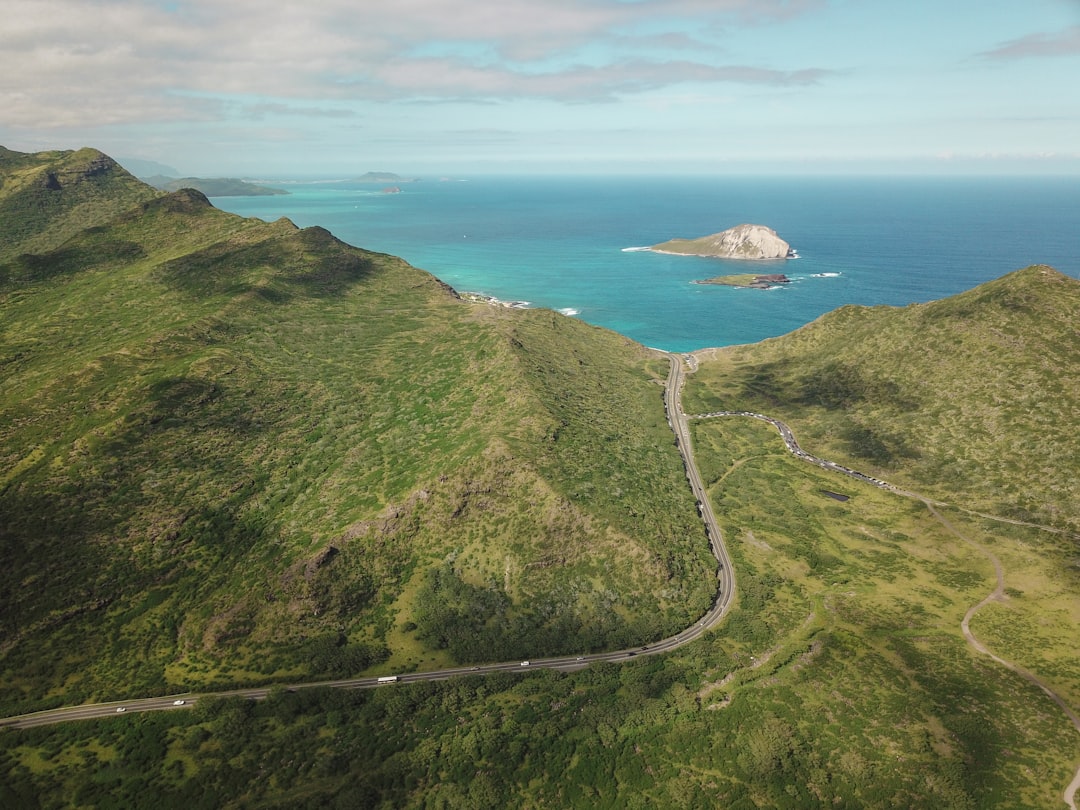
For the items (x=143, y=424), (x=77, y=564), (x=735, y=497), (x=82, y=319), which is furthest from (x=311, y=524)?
(x=82, y=319)

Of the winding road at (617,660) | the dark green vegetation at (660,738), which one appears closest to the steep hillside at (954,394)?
the winding road at (617,660)

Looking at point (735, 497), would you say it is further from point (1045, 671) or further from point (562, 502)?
point (1045, 671)

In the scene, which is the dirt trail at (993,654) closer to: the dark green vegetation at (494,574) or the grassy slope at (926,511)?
the grassy slope at (926,511)

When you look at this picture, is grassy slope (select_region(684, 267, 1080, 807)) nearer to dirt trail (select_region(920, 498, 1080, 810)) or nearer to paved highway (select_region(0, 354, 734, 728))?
dirt trail (select_region(920, 498, 1080, 810))

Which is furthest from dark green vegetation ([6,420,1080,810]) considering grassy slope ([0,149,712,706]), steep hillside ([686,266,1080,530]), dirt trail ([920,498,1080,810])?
steep hillside ([686,266,1080,530])

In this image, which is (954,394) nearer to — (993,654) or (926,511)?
(926,511)

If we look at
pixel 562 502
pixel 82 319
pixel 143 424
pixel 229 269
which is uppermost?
pixel 229 269
